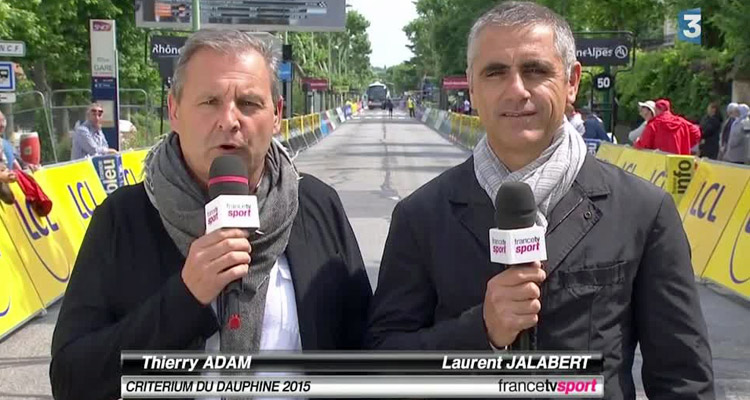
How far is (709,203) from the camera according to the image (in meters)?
10.8

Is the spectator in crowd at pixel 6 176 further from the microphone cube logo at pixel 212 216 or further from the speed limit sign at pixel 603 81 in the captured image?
the speed limit sign at pixel 603 81

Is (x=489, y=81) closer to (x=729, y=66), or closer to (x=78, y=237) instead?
(x=78, y=237)

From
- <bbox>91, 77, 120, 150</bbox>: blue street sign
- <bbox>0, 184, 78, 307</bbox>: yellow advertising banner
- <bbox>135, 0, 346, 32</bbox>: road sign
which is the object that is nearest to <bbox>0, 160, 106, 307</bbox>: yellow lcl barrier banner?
<bbox>0, 184, 78, 307</bbox>: yellow advertising banner

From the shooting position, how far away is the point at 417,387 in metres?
1.98

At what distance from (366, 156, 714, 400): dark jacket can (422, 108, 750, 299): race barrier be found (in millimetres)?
7257

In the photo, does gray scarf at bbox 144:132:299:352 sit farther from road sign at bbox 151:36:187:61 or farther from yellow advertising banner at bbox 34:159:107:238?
road sign at bbox 151:36:187:61

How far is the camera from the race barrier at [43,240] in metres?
8.23

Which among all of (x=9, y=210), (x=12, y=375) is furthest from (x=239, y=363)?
(x=9, y=210)

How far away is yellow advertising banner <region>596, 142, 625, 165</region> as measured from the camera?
16016mm

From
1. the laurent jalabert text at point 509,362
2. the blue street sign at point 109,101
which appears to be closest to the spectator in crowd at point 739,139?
the blue street sign at point 109,101

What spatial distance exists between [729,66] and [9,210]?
882 inches

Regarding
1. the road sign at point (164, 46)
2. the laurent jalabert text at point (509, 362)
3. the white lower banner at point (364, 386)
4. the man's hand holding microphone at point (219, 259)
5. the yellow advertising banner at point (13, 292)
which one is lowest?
the yellow advertising banner at point (13, 292)

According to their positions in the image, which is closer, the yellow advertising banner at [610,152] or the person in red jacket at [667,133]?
the person in red jacket at [667,133]

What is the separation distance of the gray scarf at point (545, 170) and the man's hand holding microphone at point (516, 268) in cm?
30
